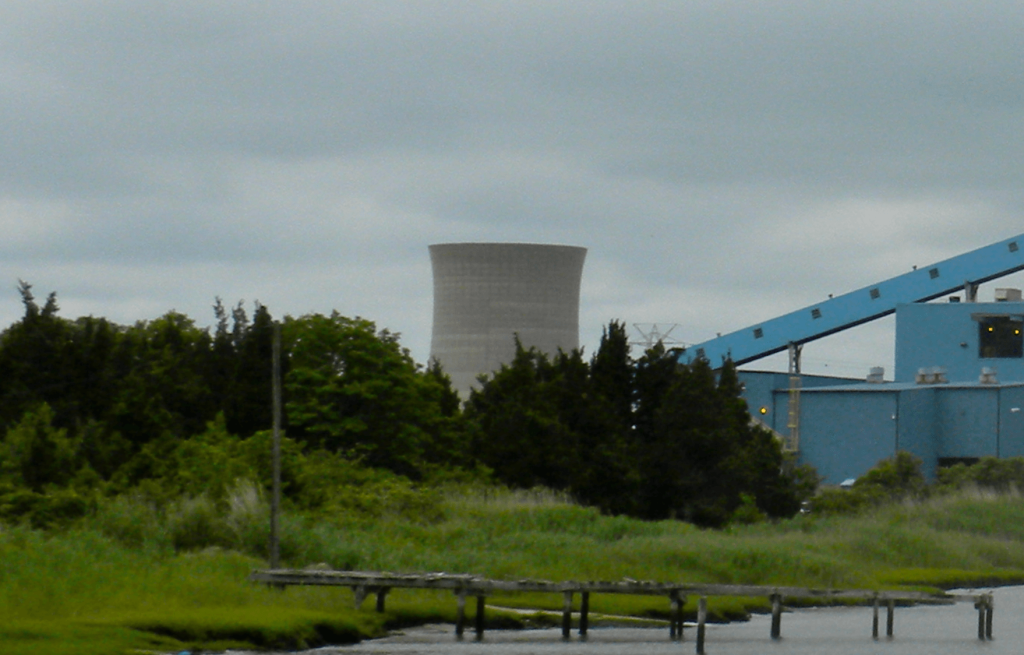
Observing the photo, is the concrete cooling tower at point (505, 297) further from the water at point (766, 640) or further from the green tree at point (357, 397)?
the water at point (766, 640)

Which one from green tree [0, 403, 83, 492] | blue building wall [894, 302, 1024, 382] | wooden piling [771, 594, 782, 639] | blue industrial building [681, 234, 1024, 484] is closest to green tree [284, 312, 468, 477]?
green tree [0, 403, 83, 492]

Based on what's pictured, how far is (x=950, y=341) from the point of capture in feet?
204

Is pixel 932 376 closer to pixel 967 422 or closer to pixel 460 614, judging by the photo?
pixel 967 422

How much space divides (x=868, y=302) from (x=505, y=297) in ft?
72.4

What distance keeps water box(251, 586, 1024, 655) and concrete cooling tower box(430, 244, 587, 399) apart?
840 inches

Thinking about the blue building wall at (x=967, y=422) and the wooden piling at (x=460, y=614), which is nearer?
the wooden piling at (x=460, y=614)

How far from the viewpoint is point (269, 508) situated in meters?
25.3

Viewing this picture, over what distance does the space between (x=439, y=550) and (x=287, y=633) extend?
27.2 feet

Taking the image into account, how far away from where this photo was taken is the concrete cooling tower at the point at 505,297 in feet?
156

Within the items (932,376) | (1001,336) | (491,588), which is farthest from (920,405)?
(491,588)

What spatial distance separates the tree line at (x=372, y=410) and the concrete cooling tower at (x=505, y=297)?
5486 millimetres

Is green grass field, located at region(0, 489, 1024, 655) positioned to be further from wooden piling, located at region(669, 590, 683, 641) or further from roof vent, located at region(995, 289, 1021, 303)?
roof vent, located at region(995, 289, 1021, 303)

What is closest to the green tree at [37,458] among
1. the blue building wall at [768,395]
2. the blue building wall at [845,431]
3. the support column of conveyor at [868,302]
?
the blue building wall at [845,431]

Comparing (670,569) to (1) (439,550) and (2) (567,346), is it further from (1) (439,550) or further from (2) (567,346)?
(2) (567,346)
